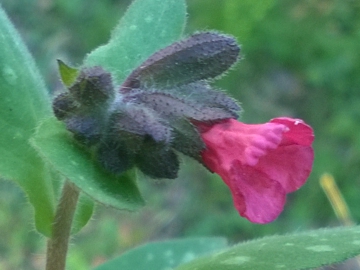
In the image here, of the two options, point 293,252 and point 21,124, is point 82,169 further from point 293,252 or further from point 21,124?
point 293,252

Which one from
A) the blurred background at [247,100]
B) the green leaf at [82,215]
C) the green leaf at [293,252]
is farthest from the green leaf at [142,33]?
the blurred background at [247,100]

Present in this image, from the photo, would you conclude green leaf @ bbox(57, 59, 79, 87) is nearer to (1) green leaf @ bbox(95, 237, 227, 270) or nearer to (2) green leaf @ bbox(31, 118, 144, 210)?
(2) green leaf @ bbox(31, 118, 144, 210)

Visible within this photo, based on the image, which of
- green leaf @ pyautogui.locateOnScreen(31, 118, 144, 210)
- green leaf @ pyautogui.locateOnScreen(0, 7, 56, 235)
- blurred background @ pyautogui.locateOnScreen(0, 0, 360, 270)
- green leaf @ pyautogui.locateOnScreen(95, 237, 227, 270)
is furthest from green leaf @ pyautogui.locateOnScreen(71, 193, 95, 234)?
blurred background @ pyautogui.locateOnScreen(0, 0, 360, 270)

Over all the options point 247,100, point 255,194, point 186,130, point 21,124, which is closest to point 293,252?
point 255,194

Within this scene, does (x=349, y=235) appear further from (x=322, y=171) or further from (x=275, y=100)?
(x=275, y=100)

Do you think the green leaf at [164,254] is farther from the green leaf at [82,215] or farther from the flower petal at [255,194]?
the flower petal at [255,194]
